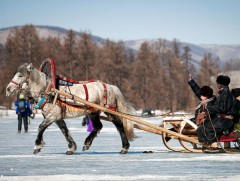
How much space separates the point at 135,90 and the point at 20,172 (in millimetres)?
72229

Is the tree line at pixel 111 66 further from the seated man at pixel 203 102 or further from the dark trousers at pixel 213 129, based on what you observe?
the dark trousers at pixel 213 129

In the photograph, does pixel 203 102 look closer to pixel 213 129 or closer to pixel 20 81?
pixel 213 129

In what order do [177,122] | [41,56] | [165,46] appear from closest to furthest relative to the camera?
[177,122]
[41,56]
[165,46]

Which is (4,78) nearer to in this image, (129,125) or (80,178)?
(129,125)

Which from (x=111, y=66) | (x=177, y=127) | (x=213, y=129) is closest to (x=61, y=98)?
(x=177, y=127)

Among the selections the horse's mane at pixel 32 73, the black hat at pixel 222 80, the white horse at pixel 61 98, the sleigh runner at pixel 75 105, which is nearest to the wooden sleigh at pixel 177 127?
the sleigh runner at pixel 75 105

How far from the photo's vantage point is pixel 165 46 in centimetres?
11138

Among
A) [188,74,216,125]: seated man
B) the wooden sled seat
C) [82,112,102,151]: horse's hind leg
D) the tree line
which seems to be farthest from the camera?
the tree line

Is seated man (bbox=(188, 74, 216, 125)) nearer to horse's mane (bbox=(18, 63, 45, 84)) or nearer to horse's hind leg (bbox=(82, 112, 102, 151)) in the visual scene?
horse's hind leg (bbox=(82, 112, 102, 151))

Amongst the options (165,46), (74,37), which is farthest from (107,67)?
(165,46)

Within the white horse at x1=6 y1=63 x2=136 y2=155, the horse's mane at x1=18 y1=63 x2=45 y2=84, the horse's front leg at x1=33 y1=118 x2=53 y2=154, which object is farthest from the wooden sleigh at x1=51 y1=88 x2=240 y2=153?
the horse's front leg at x1=33 y1=118 x2=53 y2=154

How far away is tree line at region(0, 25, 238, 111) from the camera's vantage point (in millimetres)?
66188

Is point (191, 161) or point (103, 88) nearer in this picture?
point (191, 161)

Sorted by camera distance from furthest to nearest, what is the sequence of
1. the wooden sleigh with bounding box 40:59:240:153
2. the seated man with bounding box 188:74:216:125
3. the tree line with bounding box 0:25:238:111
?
1. the tree line with bounding box 0:25:238:111
2. the wooden sleigh with bounding box 40:59:240:153
3. the seated man with bounding box 188:74:216:125
